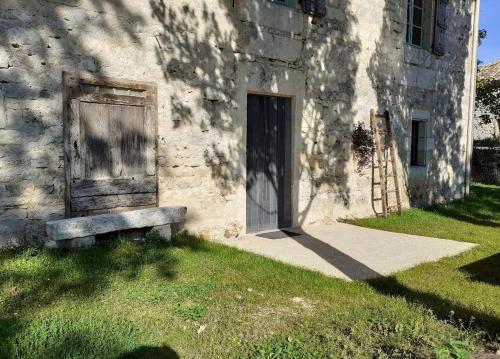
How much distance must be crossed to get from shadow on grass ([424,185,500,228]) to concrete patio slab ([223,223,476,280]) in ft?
8.25

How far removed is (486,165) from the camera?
15.8m

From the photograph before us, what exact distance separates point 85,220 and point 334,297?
2.53 meters

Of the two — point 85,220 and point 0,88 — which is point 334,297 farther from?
point 0,88

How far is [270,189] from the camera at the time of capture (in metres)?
7.04

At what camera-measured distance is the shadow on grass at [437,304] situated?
3.33 m

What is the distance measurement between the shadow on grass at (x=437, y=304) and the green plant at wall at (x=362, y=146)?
12.6 ft

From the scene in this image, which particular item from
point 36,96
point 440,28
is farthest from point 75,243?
point 440,28

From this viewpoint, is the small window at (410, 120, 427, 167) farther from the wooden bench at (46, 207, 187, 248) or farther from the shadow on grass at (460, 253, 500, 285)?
the wooden bench at (46, 207, 187, 248)

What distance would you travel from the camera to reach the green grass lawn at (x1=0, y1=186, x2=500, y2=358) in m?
2.83

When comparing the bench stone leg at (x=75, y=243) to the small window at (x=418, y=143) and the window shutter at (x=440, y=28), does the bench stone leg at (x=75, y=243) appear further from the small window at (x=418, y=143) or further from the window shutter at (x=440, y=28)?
the window shutter at (x=440, y=28)

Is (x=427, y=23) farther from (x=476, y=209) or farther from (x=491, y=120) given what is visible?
(x=491, y=120)

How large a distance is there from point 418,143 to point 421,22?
257 centimetres

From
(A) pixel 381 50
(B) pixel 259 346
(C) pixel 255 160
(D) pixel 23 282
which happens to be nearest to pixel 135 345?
(B) pixel 259 346

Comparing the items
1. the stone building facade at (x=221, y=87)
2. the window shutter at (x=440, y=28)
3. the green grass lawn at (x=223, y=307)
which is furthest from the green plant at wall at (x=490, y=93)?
the green grass lawn at (x=223, y=307)
